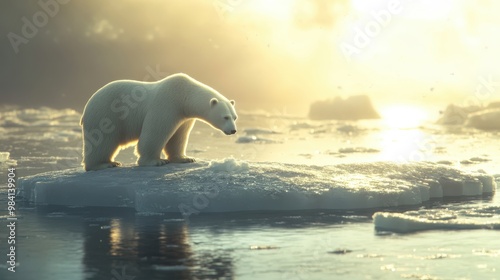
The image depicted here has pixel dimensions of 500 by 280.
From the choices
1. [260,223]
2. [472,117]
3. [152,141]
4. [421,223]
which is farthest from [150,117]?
[472,117]

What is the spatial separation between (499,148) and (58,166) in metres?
21.2

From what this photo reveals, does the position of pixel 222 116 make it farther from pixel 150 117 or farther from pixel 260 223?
pixel 260 223

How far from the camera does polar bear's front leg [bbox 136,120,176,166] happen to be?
15.2 m

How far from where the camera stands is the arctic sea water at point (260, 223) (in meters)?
9.85

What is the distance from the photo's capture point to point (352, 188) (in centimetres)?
1456

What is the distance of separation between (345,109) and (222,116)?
5150cm

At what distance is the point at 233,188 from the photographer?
46.3 feet

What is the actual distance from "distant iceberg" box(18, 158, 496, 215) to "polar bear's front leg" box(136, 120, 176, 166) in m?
0.25

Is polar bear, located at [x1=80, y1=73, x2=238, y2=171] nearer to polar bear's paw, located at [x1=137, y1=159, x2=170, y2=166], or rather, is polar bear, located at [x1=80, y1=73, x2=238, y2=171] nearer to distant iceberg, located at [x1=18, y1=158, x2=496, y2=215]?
polar bear's paw, located at [x1=137, y1=159, x2=170, y2=166]

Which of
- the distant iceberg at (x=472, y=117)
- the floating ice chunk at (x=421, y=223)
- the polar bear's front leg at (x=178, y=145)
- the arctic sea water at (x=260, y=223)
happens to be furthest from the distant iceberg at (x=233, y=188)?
the distant iceberg at (x=472, y=117)

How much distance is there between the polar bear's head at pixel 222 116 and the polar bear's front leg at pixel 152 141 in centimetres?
81

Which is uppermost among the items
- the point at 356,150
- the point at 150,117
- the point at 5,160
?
the point at 356,150

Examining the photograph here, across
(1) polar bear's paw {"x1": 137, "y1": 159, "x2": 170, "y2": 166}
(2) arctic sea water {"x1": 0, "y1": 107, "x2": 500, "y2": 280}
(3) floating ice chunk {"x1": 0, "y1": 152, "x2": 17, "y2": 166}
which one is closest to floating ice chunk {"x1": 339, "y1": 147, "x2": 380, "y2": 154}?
(3) floating ice chunk {"x1": 0, "y1": 152, "x2": 17, "y2": 166}

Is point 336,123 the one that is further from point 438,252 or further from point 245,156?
point 438,252
